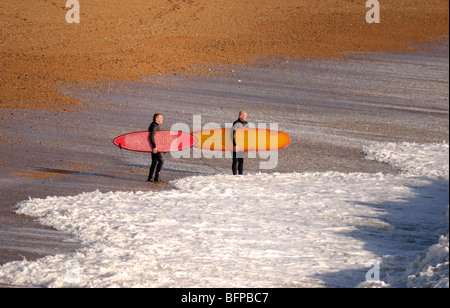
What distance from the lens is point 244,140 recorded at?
19.9 metres

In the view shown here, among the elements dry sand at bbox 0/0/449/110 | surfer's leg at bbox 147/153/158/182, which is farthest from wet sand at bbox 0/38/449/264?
dry sand at bbox 0/0/449/110

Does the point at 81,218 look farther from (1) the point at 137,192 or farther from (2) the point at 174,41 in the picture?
(2) the point at 174,41

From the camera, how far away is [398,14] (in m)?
44.6

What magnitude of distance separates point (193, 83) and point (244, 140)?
10763 millimetres

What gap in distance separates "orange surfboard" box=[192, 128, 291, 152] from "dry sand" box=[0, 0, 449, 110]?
22.8 ft

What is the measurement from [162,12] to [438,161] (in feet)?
93.5

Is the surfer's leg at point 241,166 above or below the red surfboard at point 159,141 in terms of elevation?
below

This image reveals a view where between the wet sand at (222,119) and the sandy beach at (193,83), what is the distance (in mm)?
56

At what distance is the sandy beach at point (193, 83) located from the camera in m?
19.7

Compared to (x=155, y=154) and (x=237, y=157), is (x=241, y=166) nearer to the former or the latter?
(x=237, y=157)

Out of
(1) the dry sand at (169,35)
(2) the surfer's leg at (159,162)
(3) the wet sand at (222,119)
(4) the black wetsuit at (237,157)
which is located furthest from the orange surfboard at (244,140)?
(1) the dry sand at (169,35)

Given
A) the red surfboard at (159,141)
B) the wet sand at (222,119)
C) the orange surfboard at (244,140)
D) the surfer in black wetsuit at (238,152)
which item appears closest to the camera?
the wet sand at (222,119)

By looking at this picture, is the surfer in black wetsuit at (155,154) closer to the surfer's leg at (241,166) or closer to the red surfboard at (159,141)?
the red surfboard at (159,141)
